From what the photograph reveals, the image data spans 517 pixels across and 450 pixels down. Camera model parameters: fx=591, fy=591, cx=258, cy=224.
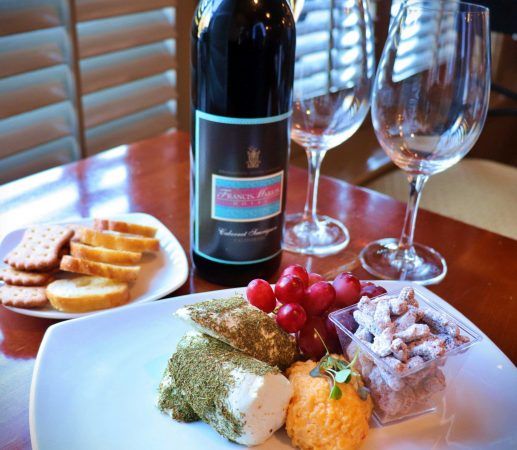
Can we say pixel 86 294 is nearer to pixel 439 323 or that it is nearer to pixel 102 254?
pixel 102 254

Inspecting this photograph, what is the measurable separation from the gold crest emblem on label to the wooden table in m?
0.15

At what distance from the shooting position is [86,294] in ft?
1.99

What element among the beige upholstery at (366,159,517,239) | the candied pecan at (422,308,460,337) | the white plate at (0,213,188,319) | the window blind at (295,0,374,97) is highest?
the window blind at (295,0,374,97)

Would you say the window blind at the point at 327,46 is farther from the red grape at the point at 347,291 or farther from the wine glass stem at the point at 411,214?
the red grape at the point at 347,291

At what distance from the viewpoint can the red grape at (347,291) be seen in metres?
0.56

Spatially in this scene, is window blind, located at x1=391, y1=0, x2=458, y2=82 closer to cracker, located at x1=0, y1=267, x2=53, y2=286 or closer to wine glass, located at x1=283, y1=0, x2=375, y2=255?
wine glass, located at x1=283, y1=0, x2=375, y2=255

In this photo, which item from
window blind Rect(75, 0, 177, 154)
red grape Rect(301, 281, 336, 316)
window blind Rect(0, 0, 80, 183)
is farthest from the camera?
window blind Rect(75, 0, 177, 154)

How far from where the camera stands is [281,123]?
62cm

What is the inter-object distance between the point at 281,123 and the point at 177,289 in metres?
0.22

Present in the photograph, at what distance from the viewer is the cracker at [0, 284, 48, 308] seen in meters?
0.59

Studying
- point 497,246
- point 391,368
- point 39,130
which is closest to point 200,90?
point 391,368

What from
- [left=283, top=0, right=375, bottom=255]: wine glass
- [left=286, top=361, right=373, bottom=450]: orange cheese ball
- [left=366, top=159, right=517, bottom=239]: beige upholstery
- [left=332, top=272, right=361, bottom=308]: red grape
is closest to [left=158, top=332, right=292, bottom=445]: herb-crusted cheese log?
[left=286, top=361, right=373, bottom=450]: orange cheese ball

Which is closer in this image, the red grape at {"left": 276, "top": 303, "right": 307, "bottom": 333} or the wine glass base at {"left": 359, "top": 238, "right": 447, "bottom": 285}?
the red grape at {"left": 276, "top": 303, "right": 307, "bottom": 333}

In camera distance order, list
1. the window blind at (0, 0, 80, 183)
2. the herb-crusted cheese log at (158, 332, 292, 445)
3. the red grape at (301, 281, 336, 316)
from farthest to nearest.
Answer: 1. the window blind at (0, 0, 80, 183)
2. the red grape at (301, 281, 336, 316)
3. the herb-crusted cheese log at (158, 332, 292, 445)
